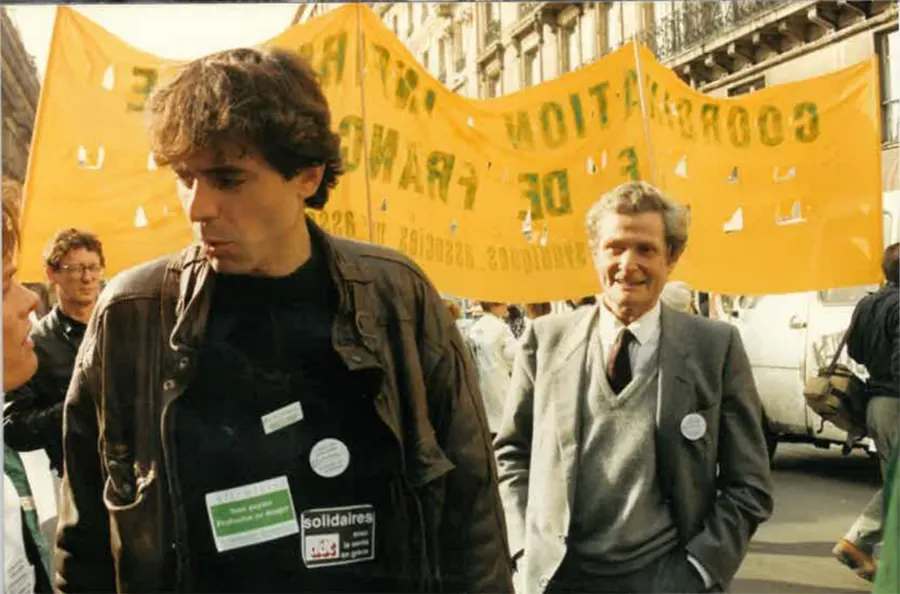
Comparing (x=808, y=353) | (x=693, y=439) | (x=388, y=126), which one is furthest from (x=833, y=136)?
(x=388, y=126)

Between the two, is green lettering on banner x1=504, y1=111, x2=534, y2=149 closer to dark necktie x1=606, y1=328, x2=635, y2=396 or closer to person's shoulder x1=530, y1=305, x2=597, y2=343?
person's shoulder x1=530, y1=305, x2=597, y2=343

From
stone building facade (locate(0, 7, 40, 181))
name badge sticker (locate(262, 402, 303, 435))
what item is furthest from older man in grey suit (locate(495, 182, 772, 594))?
stone building facade (locate(0, 7, 40, 181))

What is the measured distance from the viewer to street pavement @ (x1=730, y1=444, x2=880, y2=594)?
2.88 metres

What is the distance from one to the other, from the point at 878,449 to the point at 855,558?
0.33 metres

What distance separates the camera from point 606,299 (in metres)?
2.67

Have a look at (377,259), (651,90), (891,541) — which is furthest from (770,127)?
(377,259)

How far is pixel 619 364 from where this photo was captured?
259 cm

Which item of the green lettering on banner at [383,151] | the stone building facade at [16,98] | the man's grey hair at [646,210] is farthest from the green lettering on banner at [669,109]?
the stone building facade at [16,98]

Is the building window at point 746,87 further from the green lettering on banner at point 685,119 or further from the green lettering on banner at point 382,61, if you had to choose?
the green lettering on banner at point 382,61

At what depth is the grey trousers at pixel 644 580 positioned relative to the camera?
8.10 ft

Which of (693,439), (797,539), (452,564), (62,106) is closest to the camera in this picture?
(452,564)

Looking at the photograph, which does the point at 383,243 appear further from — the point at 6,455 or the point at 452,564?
the point at 6,455

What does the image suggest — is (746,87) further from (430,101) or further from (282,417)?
(282,417)

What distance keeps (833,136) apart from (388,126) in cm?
133
